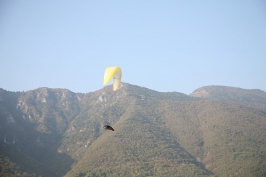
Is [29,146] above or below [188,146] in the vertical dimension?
below

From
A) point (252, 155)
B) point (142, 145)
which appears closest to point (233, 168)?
point (252, 155)

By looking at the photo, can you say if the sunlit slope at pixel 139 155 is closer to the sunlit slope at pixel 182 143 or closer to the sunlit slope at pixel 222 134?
the sunlit slope at pixel 182 143

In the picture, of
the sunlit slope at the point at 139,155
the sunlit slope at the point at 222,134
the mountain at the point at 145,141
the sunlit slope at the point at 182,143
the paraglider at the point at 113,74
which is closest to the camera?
the paraglider at the point at 113,74

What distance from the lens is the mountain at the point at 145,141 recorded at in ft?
343

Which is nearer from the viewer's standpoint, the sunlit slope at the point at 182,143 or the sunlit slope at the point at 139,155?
the sunlit slope at the point at 139,155

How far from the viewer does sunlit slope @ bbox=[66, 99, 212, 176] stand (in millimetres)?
103188

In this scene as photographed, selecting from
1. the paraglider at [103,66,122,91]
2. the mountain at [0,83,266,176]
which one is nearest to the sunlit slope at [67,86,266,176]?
the mountain at [0,83,266,176]

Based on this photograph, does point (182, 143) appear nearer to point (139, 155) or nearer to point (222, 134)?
point (222, 134)

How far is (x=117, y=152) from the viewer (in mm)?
116438

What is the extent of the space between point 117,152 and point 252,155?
5162 centimetres

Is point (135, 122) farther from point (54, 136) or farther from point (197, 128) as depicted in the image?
point (54, 136)

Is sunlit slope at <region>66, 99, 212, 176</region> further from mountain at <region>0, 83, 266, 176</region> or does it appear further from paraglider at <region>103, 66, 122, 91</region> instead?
paraglider at <region>103, 66, 122, 91</region>

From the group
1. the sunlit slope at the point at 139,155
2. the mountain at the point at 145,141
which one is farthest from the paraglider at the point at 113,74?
the sunlit slope at the point at 139,155

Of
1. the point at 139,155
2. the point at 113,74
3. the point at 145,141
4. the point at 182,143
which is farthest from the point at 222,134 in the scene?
the point at 113,74
